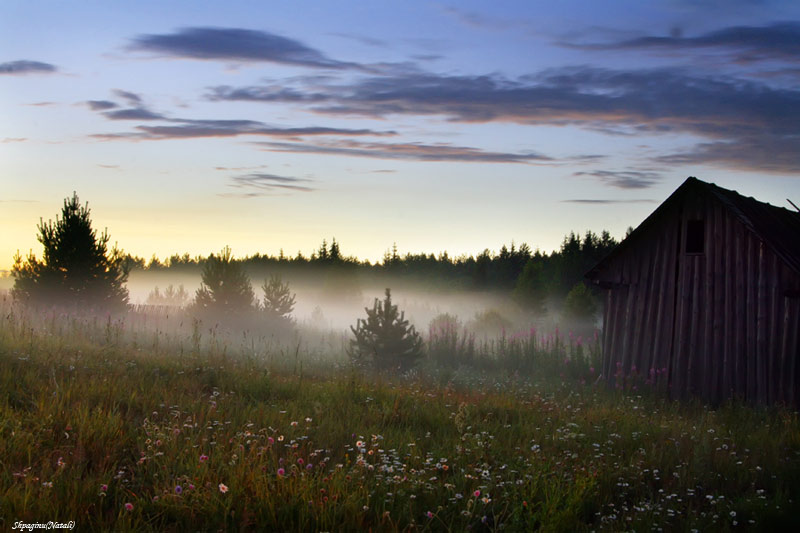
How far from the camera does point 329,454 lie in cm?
642

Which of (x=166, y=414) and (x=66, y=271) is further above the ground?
(x=66, y=271)

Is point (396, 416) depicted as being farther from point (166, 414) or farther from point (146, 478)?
point (146, 478)

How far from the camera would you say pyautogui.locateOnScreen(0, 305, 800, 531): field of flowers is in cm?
481

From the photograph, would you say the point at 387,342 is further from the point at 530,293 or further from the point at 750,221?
the point at 530,293

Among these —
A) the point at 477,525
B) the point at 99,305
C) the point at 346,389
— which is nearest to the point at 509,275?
the point at 99,305

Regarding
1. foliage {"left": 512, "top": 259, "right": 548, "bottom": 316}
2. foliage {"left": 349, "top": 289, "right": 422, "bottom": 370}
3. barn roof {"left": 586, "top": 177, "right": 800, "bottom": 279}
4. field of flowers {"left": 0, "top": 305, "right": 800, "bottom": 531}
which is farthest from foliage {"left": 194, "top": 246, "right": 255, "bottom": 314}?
foliage {"left": 512, "top": 259, "right": 548, "bottom": 316}

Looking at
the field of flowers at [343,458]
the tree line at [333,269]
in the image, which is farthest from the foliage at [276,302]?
the field of flowers at [343,458]

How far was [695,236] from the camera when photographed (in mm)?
13688

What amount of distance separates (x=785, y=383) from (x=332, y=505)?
10.6 meters

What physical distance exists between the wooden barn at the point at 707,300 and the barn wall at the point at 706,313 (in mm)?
20

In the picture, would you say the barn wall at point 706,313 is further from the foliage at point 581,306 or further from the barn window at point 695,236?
the foliage at point 581,306

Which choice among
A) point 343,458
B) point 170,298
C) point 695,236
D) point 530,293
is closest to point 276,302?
point 530,293

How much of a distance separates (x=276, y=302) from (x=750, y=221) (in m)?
17.9

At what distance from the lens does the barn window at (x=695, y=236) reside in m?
13.5
